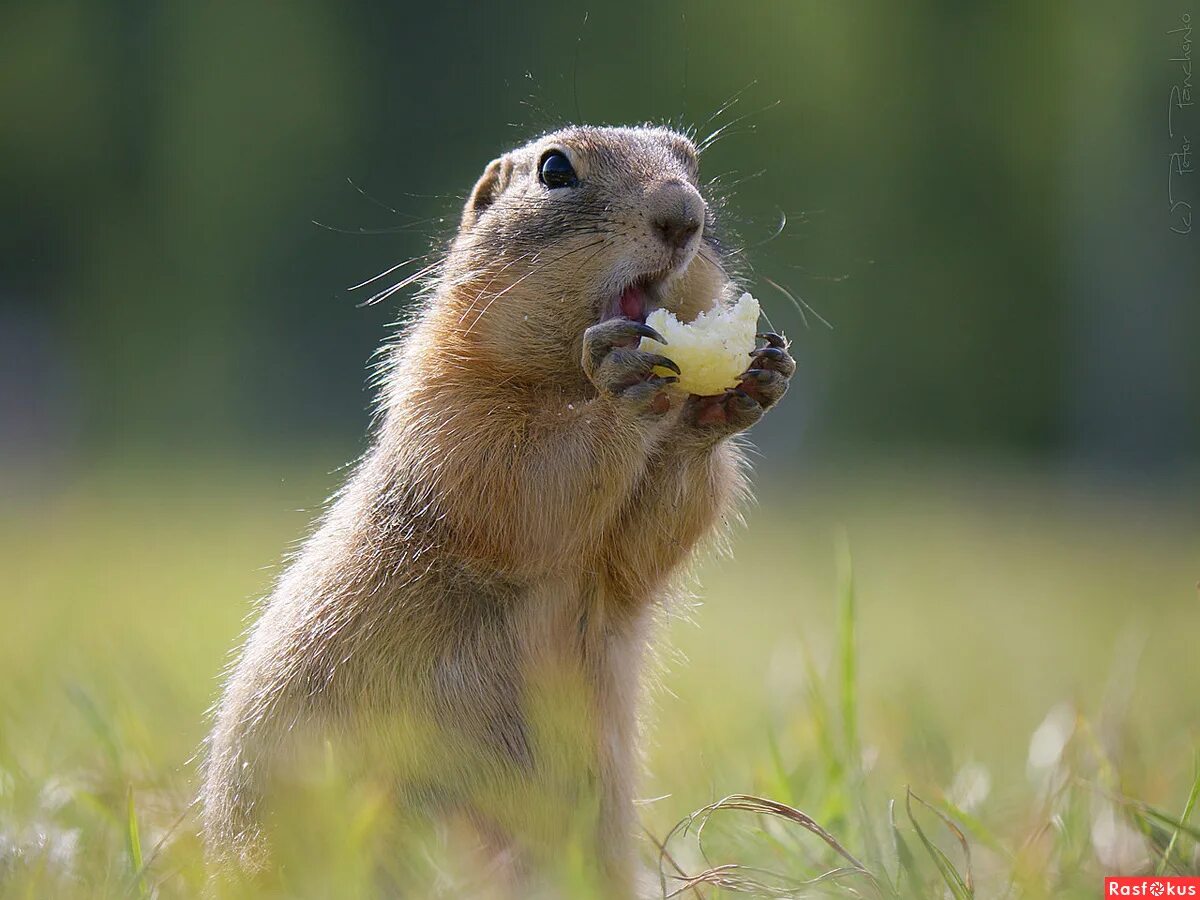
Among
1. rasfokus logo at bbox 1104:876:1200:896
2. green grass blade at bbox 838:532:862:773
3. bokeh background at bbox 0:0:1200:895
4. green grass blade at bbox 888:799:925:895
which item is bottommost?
bokeh background at bbox 0:0:1200:895

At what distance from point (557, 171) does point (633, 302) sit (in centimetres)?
54

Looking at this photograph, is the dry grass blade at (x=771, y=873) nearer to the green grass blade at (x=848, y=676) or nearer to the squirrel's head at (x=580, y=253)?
the green grass blade at (x=848, y=676)

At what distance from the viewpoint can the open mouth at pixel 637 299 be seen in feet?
12.6

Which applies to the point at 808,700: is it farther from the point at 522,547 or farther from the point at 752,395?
the point at 522,547

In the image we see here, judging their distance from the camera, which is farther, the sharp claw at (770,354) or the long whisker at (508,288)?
the long whisker at (508,288)

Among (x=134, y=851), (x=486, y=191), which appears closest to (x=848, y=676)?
(x=134, y=851)

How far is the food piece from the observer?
139 inches

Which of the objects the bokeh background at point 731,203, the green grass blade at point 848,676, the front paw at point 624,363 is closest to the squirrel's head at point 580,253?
the front paw at point 624,363

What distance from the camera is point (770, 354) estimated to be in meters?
3.70

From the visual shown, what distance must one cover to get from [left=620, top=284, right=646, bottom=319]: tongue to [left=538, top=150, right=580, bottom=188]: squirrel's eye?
16.6 inches

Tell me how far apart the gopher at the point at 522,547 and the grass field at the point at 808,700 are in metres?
0.33

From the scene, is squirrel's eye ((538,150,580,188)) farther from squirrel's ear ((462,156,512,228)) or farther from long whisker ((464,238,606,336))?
squirrel's ear ((462,156,512,228))

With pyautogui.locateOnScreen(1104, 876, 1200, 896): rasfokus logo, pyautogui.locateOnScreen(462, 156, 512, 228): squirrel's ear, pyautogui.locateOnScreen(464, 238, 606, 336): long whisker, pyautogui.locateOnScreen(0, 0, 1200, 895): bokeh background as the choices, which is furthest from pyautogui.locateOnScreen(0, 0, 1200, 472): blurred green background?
pyautogui.locateOnScreen(1104, 876, 1200, 896): rasfokus logo

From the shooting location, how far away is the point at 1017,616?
27.5 ft
